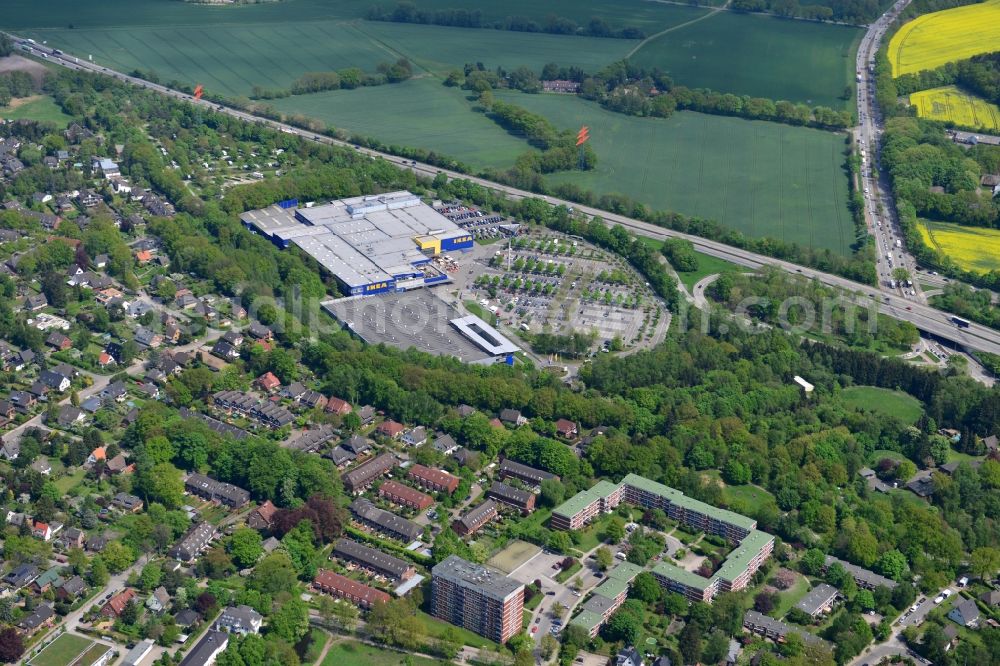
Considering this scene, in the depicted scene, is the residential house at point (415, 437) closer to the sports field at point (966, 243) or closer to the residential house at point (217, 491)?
the residential house at point (217, 491)

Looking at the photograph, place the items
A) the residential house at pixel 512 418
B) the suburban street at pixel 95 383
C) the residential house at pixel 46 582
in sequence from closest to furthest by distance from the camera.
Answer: the residential house at pixel 46 582 < the suburban street at pixel 95 383 < the residential house at pixel 512 418

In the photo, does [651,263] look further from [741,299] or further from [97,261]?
[97,261]

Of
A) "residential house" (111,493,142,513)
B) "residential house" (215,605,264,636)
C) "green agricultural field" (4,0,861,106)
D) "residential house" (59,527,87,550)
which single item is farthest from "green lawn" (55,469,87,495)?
"green agricultural field" (4,0,861,106)

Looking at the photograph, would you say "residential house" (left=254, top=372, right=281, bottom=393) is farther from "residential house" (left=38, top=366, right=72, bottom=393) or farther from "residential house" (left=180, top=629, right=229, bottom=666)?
"residential house" (left=180, top=629, right=229, bottom=666)

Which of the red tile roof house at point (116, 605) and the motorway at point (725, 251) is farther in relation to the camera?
the motorway at point (725, 251)

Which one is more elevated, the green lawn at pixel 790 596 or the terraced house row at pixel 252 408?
the green lawn at pixel 790 596

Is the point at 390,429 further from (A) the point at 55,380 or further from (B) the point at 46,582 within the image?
(B) the point at 46,582

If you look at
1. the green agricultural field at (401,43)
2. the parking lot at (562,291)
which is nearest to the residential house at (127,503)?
the parking lot at (562,291)
